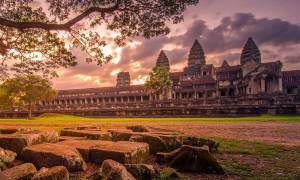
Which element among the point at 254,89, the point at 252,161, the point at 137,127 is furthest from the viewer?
the point at 254,89

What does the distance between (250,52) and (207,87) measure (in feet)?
68.6

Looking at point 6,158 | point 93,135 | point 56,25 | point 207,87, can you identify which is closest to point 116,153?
point 6,158

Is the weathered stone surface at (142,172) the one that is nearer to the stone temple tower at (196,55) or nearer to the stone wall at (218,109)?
the stone wall at (218,109)

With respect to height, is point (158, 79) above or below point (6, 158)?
above

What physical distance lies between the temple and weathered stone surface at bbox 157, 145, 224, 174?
30.7 metres

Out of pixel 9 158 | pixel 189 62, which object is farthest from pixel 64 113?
pixel 189 62

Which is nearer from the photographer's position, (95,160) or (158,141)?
(95,160)

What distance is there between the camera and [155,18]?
9.52m

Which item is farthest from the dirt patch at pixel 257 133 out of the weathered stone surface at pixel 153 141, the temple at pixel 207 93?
the temple at pixel 207 93

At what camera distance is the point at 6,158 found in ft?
17.3

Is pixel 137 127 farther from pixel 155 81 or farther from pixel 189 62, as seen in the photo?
pixel 189 62

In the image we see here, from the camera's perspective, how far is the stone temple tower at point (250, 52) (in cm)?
8152

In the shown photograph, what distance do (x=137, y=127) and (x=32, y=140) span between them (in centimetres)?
399

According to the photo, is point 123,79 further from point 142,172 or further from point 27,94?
point 142,172
